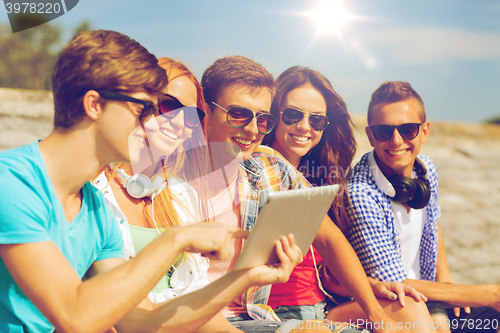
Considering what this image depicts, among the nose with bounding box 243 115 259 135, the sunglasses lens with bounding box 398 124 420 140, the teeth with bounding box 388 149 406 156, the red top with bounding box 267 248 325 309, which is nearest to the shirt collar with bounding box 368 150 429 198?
the teeth with bounding box 388 149 406 156

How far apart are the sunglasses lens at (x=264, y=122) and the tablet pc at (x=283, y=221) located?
1075mm

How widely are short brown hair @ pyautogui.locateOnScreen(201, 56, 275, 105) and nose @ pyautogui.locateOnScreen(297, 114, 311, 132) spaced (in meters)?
0.40

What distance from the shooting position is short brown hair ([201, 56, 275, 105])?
8.27 feet

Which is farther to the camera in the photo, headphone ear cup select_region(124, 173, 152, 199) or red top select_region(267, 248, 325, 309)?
red top select_region(267, 248, 325, 309)

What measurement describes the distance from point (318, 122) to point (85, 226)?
1.99 m

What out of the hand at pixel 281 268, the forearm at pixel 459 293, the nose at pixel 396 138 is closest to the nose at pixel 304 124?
the nose at pixel 396 138

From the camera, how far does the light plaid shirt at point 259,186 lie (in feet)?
7.68

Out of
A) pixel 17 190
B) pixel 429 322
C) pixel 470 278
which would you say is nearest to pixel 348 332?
pixel 429 322

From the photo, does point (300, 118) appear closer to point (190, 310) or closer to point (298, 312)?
point (298, 312)

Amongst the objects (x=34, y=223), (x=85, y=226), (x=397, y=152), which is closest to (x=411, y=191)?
(x=397, y=152)

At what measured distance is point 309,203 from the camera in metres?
1.45

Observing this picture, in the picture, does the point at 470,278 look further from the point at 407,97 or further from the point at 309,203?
the point at 309,203

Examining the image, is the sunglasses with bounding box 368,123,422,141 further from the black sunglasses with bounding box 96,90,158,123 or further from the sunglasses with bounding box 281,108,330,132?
the black sunglasses with bounding box 96,90,158,123

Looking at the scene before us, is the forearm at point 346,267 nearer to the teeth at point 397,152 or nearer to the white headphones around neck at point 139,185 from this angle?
the teeth at point 397,152
